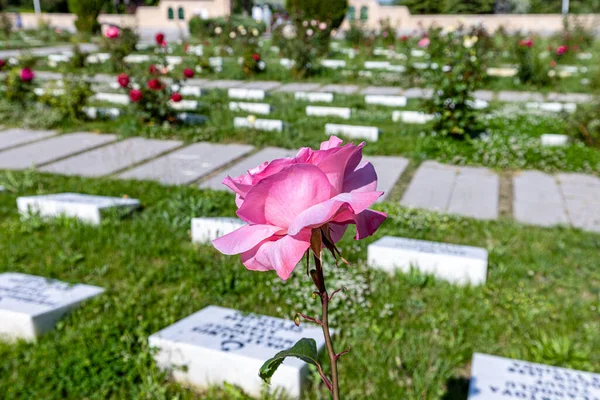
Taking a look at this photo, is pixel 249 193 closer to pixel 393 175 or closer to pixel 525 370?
pixel 525 370

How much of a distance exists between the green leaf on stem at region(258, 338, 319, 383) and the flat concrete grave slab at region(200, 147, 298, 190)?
3.96 meters

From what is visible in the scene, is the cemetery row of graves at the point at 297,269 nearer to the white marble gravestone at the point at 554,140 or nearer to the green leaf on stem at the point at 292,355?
the white marble gravestone at the point at 554,140

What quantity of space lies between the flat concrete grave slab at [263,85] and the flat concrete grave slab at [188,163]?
13.0ft

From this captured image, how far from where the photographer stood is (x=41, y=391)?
2.23m

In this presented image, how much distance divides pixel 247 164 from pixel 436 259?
108 inches

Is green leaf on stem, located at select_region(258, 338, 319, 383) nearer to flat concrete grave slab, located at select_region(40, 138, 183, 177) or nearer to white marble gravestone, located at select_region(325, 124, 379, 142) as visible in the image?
flat concrete grave slab, located at select_region(40, 138, 183, 177)

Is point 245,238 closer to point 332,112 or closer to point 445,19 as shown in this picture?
point 332,112

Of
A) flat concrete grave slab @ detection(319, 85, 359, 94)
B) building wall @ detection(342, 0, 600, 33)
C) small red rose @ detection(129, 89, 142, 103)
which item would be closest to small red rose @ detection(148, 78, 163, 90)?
small red rose @ detection(129, 89, 142, 103)

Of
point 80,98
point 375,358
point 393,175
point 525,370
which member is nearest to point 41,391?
point 375,358

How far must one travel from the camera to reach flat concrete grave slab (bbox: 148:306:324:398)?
218 centimetres

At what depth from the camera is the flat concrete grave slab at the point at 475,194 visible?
13.8ft

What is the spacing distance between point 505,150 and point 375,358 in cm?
388

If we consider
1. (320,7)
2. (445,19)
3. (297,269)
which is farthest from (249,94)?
(445,19)

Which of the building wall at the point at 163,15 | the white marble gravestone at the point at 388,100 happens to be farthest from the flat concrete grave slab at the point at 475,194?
the building wall at the point at 163,15
